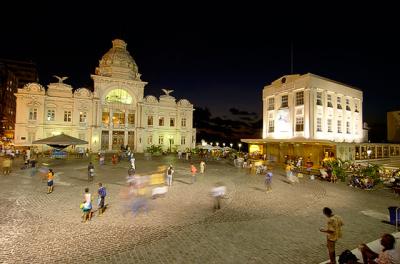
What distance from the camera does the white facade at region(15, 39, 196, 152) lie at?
39281mm

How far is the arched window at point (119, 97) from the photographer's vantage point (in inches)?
1799

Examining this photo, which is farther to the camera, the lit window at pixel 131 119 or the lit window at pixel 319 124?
the lit window at pixel 131 119

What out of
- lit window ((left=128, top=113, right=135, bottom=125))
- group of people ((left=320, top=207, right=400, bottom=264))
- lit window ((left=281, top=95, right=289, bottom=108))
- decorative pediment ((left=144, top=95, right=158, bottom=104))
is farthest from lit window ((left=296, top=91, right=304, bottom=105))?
lit window ((left=128, top=113, right=135, bottom=125))

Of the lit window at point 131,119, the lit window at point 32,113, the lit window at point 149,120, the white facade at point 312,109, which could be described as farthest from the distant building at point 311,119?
the lit window at point 32,113

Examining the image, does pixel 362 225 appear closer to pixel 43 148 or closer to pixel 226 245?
pixel 226 245

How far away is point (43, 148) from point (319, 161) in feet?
138

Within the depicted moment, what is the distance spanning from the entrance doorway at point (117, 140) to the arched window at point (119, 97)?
20.8 ft

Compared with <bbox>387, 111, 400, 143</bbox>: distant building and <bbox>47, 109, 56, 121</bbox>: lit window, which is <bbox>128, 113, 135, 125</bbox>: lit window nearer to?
<bbox>47, 109, 56, 121</bbox>: lit window

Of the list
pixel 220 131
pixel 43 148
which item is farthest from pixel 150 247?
pixel 220 131

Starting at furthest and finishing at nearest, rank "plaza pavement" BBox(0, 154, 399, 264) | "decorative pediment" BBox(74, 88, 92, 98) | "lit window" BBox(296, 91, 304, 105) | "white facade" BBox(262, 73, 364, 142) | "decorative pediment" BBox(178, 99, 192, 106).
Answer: "decorative pediment" BBox(178, 99, 192, 106) < "decorative pediment" BBox(74, 88, 92, 98) < "lit window" BBox(296, 91, 304, 105) < "white facade" BBox(262, 73, 364, 142) < "plaza pavement" BBox(0, 154, 399, 264)

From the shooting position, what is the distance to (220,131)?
276 ft

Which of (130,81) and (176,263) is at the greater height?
(130,81)

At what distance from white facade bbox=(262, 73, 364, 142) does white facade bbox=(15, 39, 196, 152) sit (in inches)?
864

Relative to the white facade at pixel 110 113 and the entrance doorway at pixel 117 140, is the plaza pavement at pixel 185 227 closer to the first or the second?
the white facade at pixel 110 113
